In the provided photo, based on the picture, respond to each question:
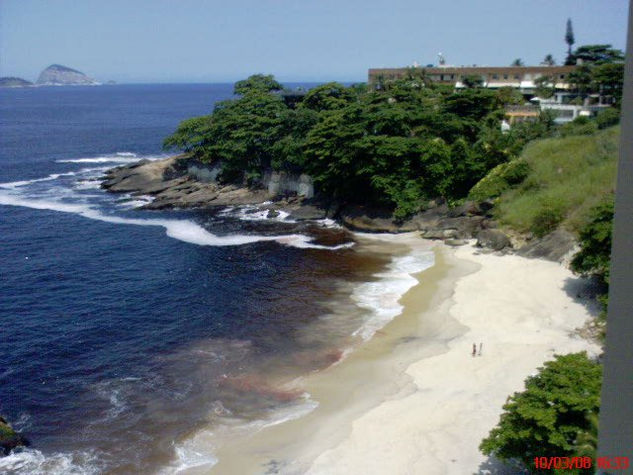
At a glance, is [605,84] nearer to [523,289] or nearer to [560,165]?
[560,165]

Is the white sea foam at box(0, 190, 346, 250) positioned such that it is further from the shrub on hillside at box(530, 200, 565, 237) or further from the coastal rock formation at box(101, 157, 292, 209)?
the shrub on hillside at box(530, 200, 565, 237)

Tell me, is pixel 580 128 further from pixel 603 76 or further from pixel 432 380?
pixel 432 380

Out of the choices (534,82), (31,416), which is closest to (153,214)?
(31,416)

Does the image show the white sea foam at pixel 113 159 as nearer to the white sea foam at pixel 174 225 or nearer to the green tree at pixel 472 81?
the white sea foam at pixel 174 225

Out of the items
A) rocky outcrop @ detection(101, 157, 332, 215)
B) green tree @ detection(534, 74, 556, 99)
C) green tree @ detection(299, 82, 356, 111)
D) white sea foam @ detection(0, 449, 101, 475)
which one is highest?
green tree @ detection(534, 74, 556, 99)

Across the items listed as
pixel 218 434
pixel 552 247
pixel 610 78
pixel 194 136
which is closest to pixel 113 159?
pixel 194 136

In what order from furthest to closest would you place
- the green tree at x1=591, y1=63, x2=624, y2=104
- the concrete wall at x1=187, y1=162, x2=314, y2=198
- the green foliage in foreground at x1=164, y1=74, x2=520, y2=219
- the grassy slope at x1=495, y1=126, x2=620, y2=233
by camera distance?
the green tree at x1=591, y1=63, x2=624, y2=104, the concrete wall at x1=187, y1=162, x2=314, y2=198, the green foliage in foreground at x1=164, y1=74, x2=520, y2=219, the grassy slope at x1=495, y1=126, x2=620, y2=233
